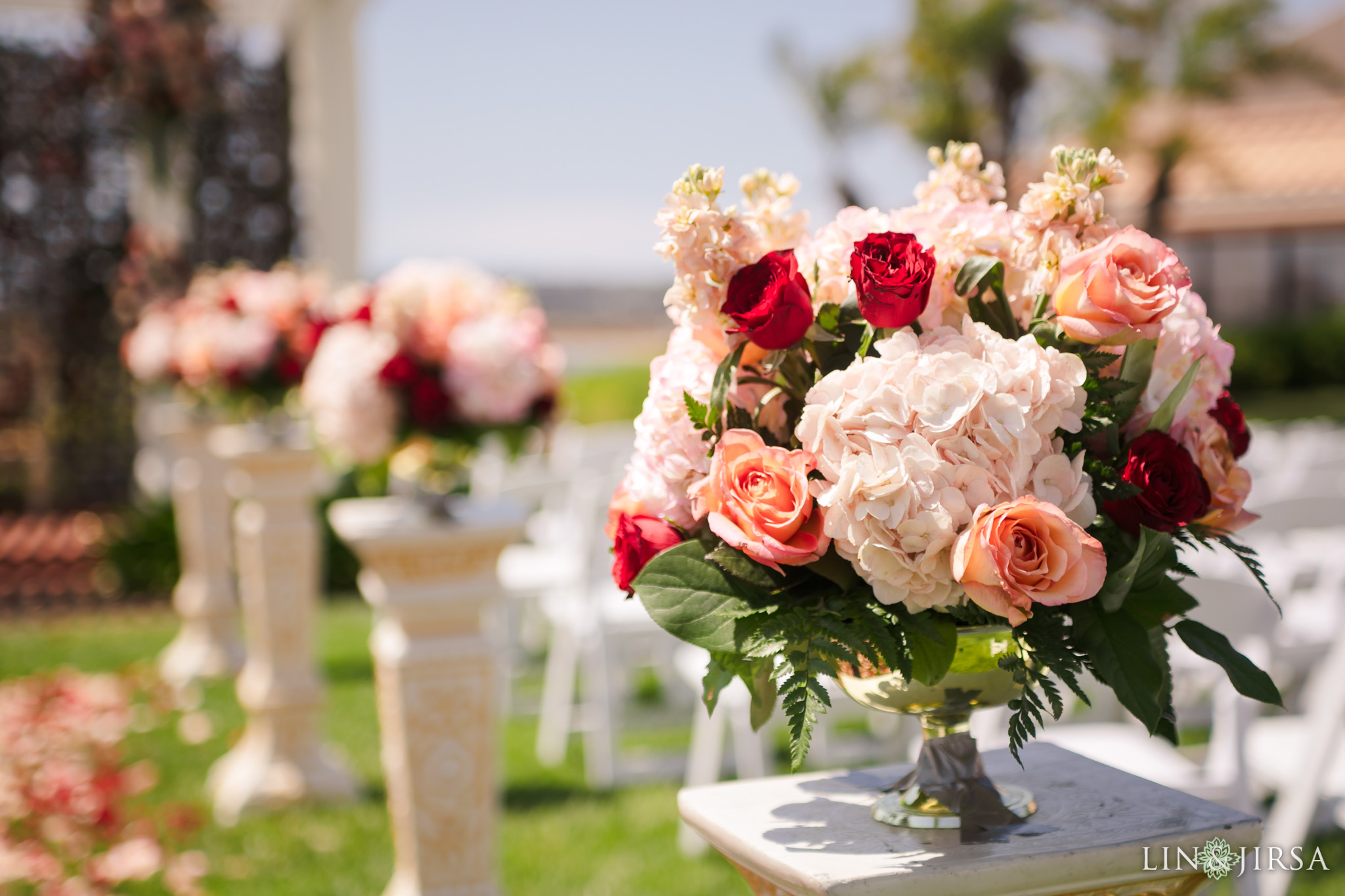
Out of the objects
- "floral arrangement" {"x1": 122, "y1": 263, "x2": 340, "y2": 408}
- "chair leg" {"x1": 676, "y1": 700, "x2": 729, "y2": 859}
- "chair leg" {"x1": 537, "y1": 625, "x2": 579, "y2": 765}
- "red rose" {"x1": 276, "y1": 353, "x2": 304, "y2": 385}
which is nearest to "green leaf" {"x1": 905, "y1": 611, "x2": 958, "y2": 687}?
"chair leg" {"x1": 676, "y1": 700, "x2": 729, "y2": 859}

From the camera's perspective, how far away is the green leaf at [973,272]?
1.33 metres

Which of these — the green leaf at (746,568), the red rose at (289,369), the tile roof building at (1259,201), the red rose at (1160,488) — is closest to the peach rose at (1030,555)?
the red rose at (1160,488)

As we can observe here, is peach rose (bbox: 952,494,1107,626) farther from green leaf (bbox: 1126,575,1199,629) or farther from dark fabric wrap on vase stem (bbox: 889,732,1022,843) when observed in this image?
dark fabric wrap on vase stem (bbox: 889,732,1022,843)

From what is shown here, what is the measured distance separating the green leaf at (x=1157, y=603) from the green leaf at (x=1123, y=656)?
0.01 meters

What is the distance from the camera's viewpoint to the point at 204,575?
6.58 meters

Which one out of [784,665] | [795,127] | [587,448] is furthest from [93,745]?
[795,127]

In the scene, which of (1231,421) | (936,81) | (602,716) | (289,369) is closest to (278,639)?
(289,369)

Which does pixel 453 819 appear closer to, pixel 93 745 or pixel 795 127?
pixel 93 745

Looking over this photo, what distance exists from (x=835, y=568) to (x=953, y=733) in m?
0.39

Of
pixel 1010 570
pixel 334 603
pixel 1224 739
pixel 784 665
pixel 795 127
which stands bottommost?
pixel 334 603

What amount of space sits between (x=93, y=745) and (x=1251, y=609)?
16.0 feet

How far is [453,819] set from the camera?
3.16 metres

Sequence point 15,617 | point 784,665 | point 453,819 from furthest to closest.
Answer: point 15,617 < point 453,819 < point 784,665

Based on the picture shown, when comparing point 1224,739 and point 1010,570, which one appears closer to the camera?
point 1010,570
